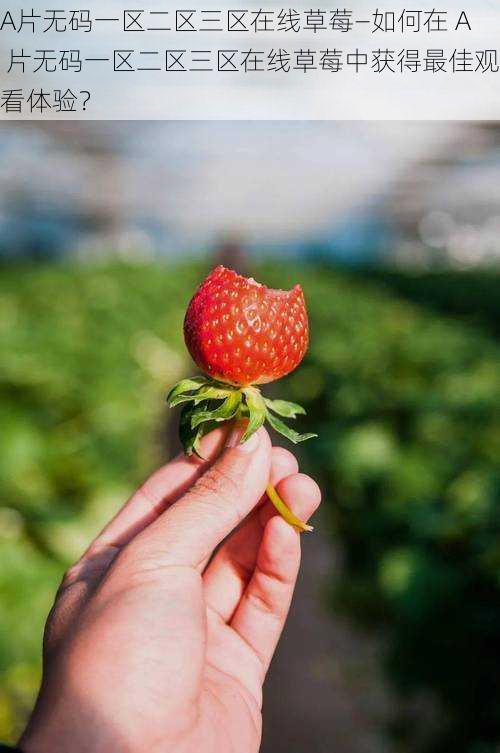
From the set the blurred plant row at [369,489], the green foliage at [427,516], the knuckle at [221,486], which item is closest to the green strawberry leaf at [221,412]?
the knuckle at [221,486]

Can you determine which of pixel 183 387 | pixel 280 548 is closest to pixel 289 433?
pixel 183 387

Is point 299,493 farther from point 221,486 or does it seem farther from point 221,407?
point 221,407

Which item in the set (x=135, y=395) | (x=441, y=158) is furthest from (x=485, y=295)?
(x=135, y=395)

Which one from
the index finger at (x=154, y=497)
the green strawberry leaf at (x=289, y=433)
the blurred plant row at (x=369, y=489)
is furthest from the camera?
the blurred plant row at (x=369, y=489)

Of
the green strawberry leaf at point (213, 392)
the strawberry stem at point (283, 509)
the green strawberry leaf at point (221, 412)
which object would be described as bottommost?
the strawberry stem at point (283, 509)

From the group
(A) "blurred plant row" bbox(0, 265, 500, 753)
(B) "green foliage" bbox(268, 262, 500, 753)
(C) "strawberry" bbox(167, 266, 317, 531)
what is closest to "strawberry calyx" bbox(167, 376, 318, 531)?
(C) "strawberry" bbox(167, 266, 317, 531)

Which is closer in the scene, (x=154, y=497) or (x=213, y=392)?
(x=213, y=392)

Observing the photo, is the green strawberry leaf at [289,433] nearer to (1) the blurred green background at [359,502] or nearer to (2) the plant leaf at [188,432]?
(2) the plant leaf at [188,432]
